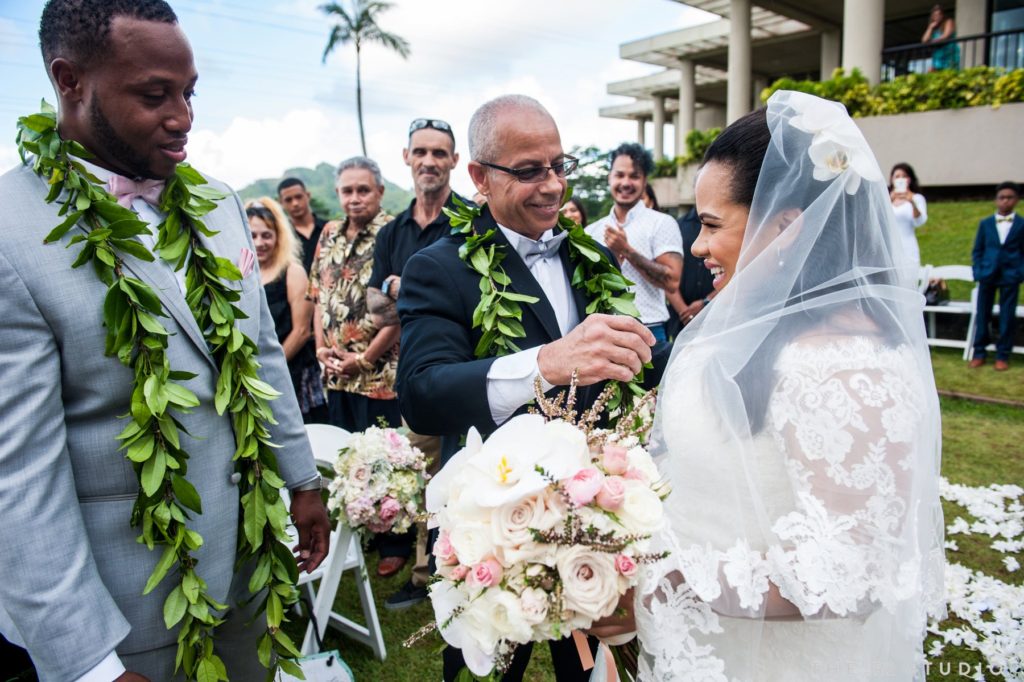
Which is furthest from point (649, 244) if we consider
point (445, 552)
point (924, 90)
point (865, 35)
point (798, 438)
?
point (865, 35)

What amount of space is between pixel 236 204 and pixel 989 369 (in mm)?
9931

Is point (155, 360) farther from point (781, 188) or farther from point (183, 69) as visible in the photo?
point (781, 188)

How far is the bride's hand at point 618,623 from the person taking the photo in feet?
5.14

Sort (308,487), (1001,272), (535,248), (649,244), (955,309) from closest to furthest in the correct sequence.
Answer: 1. (308,487)
2. (535,248)
3. (649,244)
4. (1001,272)
5. (955,309)

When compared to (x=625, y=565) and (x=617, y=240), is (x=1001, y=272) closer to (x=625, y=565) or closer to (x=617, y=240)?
(x=617, y=240)

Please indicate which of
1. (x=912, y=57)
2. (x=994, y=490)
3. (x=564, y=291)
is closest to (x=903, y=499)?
(x=564, y=291)

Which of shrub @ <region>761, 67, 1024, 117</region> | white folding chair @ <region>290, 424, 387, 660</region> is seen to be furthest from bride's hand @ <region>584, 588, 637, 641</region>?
shrub @ <region>761, 67, 1024, 117</region>

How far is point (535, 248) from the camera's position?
2531mm

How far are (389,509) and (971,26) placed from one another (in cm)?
1962

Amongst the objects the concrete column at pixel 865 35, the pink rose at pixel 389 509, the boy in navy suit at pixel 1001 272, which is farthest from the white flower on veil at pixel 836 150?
the concrete column at pixel 865 35

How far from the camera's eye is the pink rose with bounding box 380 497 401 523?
11.0ft

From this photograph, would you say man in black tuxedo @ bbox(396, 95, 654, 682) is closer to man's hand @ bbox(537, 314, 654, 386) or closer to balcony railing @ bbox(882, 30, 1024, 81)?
man's hand @ bbox(537, 314, 654, 386)

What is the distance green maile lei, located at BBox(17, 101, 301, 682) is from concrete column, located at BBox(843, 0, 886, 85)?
17346mm

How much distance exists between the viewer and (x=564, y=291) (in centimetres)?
260
